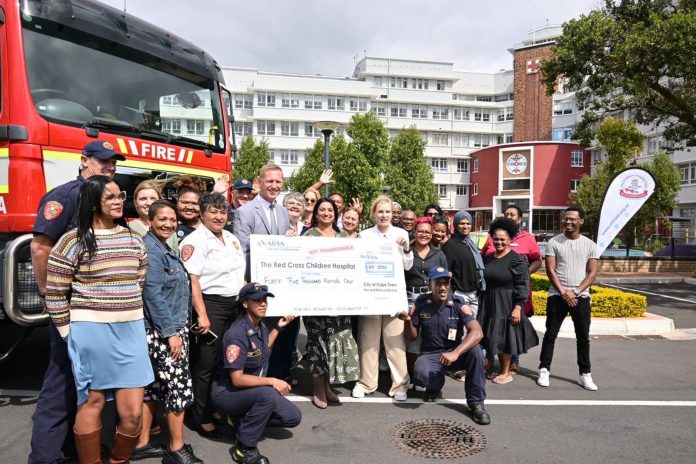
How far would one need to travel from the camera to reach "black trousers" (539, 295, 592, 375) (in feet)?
17.1

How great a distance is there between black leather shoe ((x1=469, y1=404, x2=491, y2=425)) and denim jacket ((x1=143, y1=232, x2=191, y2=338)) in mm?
2684

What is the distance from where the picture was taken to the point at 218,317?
150 inches

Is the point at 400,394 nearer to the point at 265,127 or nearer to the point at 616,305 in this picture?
the point at 616,305

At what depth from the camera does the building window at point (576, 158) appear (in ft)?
144

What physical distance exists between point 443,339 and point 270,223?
208cm

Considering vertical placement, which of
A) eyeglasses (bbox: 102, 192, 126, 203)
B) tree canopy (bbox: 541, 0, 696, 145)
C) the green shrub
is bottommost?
the green shrub

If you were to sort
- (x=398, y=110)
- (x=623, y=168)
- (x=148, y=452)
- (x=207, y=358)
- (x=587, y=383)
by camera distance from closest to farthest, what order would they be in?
(x=148, y=452) < (x=207, y=358) < (x=587, y=383) < (x=623, y=168) < (x=398, y=110)

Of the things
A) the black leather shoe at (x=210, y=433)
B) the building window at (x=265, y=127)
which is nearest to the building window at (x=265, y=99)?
the building window at (x=265, y=127)

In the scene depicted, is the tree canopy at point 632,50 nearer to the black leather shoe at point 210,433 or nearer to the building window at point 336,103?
the black leather shoe at point 210,433

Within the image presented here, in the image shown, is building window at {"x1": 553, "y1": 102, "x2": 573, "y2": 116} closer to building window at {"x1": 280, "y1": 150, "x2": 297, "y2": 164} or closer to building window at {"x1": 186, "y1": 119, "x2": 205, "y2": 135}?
building window at {"x1": 280, "y1": 150, "x2": 297, "y2": 164}

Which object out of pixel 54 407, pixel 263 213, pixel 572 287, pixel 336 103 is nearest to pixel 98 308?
pixel 54 407

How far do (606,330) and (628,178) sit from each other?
281 cm

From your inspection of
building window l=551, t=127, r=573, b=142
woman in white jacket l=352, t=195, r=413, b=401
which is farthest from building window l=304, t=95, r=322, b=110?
woman in white jacket l=352, t=195, r=413, b=401

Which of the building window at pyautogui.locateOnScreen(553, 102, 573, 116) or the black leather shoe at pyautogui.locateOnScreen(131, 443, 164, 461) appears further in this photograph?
the building window at pyautogui.locateOnScreen(553, 102, 573, 116)
